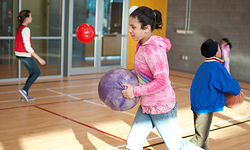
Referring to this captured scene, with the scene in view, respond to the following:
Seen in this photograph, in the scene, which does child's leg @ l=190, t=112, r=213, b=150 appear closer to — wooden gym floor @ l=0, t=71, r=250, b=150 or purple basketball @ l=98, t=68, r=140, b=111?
wooden gym floor @ l=0, t=71, r=250, b=150

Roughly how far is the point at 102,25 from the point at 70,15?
3.74 feet

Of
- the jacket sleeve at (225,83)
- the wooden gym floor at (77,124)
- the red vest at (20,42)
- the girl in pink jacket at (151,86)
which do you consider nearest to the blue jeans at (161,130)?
the girl in pink jacket at (151,86)

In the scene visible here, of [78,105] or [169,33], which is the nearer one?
[78,105]

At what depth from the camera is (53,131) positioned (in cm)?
366

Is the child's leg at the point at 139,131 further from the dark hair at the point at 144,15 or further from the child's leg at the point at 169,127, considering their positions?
the dark hair at the point at 144,15

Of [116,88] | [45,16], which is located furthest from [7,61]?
[116,88]

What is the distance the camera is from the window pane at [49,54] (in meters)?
7.49

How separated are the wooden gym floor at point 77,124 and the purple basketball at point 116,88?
48.9 inches

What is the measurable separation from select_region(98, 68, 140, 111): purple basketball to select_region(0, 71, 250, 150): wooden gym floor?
124 centimetres

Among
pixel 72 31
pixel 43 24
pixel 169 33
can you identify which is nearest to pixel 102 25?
pixel 72 31

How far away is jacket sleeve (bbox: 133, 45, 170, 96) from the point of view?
6.46ft

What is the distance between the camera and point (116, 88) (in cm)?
206

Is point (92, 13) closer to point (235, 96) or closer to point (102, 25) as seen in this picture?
point (102, 25)

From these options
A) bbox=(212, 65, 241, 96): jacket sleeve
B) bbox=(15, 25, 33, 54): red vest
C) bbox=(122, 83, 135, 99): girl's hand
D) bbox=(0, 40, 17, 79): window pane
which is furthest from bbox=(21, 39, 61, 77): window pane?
bbox=(122, 83, 135, 99): girl's hand
